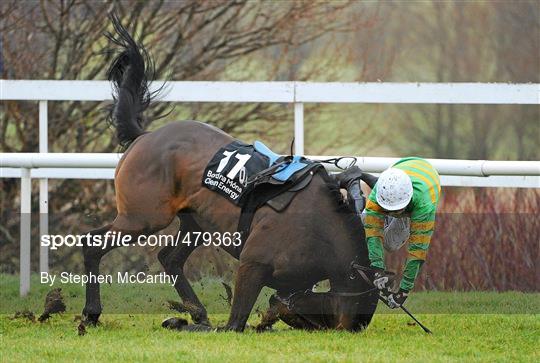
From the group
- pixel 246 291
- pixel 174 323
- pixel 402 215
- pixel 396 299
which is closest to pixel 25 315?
pixel 174 323

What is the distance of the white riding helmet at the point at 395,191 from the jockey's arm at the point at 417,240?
15 cm

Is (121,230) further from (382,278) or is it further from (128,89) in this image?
(382,278)

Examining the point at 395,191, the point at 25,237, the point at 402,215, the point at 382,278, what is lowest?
the point at 382,278

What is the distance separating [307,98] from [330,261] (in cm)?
234

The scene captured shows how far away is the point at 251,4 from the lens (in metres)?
13.7

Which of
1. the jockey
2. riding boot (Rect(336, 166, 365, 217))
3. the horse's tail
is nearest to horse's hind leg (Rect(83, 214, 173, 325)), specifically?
the horse's tail

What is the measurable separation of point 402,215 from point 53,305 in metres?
2.23

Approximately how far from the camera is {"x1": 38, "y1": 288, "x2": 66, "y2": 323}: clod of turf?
7.60 meters

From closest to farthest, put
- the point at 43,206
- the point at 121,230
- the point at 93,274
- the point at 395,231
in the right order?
the point at 395,231 → the point at 93,274 → the point at 121,230 → the point at 43,206

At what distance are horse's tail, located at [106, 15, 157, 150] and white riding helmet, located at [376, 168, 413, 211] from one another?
197 centimetres

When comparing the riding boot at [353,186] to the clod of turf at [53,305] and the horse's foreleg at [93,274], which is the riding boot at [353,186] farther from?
the clod of turf at [53,305]

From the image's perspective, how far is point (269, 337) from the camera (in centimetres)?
691

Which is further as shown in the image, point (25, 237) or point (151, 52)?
point (151, 52)

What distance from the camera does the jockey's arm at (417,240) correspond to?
6918 mm
